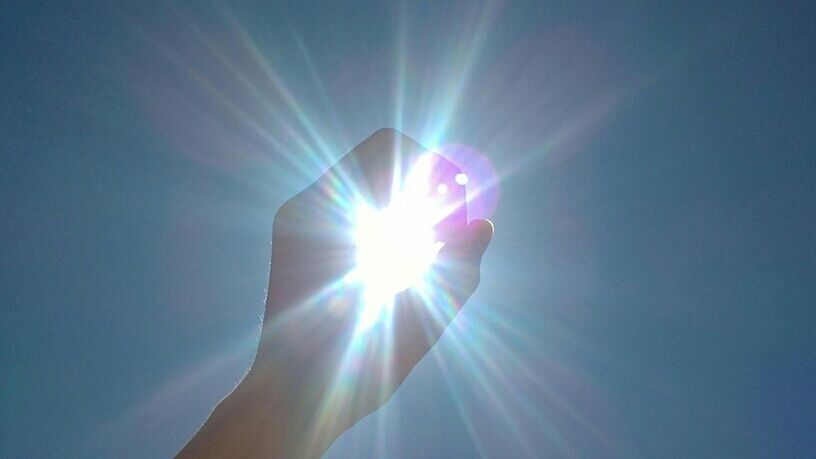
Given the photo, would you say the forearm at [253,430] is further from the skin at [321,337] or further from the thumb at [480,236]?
the thumb at [480,236]

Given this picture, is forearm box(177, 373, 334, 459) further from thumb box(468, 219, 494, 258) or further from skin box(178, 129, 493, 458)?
thumb box(468, 219, 494, 258)

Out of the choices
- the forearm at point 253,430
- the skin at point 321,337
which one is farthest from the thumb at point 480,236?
the forearm at point 253,430

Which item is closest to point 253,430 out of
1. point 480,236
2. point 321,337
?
point 321,337

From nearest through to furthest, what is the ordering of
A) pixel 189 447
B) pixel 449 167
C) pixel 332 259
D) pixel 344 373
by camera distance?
pixel 189 447
pixel 344 373
pixel 332 259
pixel 449 167

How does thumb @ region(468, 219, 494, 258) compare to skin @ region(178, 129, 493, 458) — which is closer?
skin @ region(178, 129, 493, 458)

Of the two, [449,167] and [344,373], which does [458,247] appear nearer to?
[449,167]

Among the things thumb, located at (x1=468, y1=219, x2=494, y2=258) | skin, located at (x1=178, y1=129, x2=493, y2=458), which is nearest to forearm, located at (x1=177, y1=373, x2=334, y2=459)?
skin, located at (x1=178, y1=129, x2=493, y2=458)

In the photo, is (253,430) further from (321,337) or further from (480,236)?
(480,236)

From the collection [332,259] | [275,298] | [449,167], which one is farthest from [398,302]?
[449,167]
